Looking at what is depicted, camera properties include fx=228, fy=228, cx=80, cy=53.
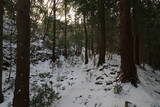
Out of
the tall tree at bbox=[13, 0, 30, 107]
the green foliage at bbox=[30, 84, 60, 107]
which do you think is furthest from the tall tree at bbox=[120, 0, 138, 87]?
the tall tree at bbox=[13, 0, 30, 107]

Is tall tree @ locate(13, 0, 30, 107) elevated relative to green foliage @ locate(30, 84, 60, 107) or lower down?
elevated

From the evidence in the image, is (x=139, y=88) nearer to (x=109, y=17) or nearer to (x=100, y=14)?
(x=100, y=14)

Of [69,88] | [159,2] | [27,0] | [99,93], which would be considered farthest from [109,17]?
[27,0]

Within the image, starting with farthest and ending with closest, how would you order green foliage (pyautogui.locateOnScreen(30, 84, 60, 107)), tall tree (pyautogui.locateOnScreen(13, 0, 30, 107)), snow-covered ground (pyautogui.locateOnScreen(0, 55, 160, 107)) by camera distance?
green foliage (pyautogui.locateOnScreen(30, 84, 60, 107)) < snow-covered ground (pyautogui.locateOnScreen(0, 55, 160, 107)) < tall tree (pyautogui.locateOnScreen(13, 0, 30, 107))

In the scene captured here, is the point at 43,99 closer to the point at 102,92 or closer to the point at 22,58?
the point at 102,92

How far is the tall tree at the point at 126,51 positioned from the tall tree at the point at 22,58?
605 centimetres

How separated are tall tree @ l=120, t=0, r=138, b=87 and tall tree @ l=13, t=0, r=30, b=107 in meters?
6.05

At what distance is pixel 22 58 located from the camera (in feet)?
19.4

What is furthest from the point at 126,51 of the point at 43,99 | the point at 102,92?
the point at 43,99

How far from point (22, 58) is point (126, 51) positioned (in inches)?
257

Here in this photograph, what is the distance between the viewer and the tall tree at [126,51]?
10.8 m

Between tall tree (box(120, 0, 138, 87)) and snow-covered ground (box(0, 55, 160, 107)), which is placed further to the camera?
tall tree (box(120, 0, 138, 87))

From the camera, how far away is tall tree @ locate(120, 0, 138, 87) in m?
10.8

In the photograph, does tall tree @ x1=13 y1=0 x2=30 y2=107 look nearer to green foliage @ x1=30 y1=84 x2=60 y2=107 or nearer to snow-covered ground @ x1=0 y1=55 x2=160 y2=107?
green foliage @ x1=30 y1=84 x2=60 y2=107
